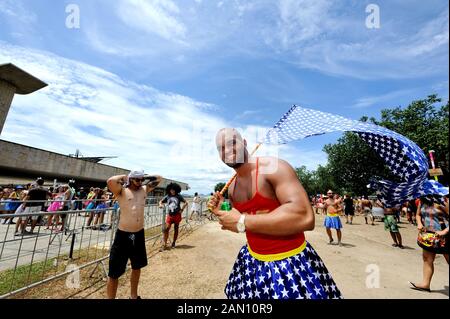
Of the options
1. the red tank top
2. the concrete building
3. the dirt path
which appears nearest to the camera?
the red tank top

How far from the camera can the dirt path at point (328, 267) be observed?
454 cm

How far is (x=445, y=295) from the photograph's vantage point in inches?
177

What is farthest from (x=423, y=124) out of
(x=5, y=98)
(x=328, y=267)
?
(x=5, y=98)

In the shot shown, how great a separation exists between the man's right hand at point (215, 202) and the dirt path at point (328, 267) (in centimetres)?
313

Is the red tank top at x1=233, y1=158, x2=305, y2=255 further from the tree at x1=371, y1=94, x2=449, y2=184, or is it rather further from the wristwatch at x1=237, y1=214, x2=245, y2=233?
the tree at x1=371, y1=94, x2=449, y2=184

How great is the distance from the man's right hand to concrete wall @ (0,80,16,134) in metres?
20.5

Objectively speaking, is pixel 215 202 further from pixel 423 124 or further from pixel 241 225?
pixel 423 124

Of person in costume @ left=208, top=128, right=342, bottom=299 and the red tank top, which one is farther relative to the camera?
the red tank top

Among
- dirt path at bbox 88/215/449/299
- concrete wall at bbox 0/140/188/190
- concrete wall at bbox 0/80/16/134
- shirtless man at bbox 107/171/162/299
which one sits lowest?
dirt path at bbox 88/215/449/299

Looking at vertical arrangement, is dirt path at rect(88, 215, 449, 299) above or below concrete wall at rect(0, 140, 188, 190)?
below

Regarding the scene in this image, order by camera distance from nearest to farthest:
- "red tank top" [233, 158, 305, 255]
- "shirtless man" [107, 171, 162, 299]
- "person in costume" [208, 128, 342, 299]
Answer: "person in costume" [208, 128, 342, 299]
"red tank top" [233, 158, 305, 255]
"shirtless man" [107, 171, 162, 299]

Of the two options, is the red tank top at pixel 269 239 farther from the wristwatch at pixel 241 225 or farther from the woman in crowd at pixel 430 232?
the woman in crowd at pixel 430 232

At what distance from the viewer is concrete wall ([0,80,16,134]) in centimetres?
1606

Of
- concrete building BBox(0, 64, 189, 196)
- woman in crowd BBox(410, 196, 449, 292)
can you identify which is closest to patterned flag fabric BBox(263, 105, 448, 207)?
woman in crowd BBox(410, 196, 449, 292)
